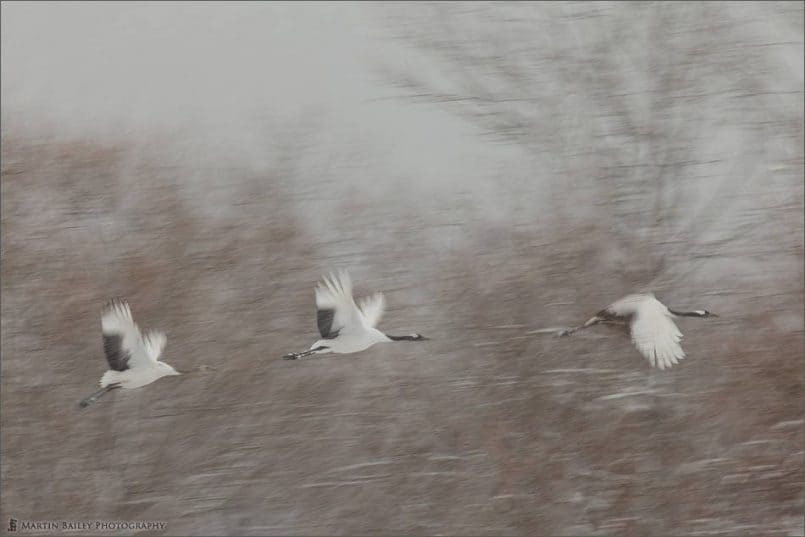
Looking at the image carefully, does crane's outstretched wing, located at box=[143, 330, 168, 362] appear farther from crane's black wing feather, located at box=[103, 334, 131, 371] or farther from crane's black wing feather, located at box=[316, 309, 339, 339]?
crane's black wing feather, located at box=[316, 309, 339, 339]

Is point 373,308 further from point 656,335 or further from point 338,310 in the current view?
point 656,335

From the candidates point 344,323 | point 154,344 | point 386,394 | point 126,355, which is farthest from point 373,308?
point 386,394

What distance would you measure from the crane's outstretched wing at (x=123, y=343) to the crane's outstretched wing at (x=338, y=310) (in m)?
1.19

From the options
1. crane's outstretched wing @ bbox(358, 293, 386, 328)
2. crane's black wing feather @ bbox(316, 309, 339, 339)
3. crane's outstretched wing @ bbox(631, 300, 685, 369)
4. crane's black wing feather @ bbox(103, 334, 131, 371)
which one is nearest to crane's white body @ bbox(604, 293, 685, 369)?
crane's outstretched wing @ bbox(631, 300, 685, 369)

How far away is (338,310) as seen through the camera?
6855 millimetres

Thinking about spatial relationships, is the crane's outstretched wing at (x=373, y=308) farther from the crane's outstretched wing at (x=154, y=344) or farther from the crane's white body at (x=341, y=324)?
the crane's outstretched wing at (x=154, y=344)

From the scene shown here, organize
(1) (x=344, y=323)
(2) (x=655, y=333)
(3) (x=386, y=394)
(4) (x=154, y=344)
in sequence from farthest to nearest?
(3) (x=386, y=394), (4) (x=154, y=344), (2) (x=655, y=333), (1) (x=344, y=323)

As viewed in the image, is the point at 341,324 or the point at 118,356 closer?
A: the point at 341,324

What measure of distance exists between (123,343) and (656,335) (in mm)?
3362

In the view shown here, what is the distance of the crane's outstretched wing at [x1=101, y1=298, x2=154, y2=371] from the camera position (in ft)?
23.6

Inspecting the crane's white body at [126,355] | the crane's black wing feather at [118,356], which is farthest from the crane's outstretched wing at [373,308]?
the crane's black wing feather at [118,356]

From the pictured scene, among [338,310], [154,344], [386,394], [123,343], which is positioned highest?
[338,310]

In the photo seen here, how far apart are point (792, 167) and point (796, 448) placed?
263cm

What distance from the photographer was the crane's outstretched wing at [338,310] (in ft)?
22.4
